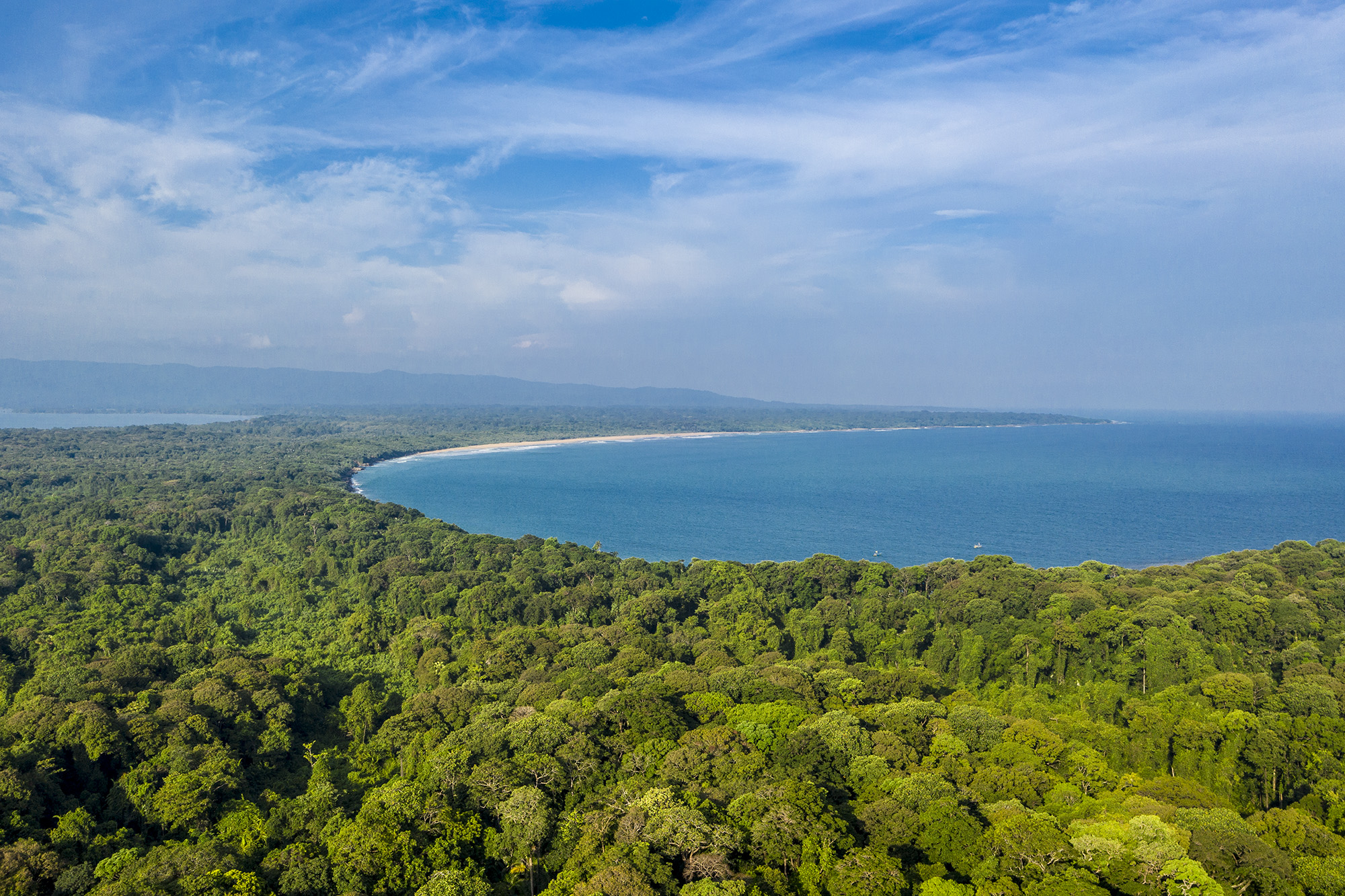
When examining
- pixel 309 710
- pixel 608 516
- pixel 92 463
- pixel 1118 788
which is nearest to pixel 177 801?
pixel 309 710

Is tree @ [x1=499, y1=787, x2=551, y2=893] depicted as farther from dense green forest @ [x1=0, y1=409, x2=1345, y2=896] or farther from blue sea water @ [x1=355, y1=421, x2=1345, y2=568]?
blue sea water @ [x1=355, y1=421, x2=1345, y2=568]

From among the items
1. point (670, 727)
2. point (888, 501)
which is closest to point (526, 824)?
point (670, 727)

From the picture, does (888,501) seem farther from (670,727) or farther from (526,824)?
(526,824)

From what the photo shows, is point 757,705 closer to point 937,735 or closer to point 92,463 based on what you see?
point 937,735

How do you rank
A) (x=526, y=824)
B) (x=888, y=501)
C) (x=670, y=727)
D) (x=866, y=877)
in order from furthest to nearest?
(x=888, y=501) → (x=670, y=727) → (x=526, y=824) → (x=866, y=877)

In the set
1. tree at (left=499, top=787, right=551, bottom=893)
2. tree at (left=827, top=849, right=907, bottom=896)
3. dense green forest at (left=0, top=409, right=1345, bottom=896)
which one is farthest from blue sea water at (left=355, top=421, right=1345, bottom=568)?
tree at (left=827, top=849, right=907, bottom=896)

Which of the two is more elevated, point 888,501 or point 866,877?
point 866,877
